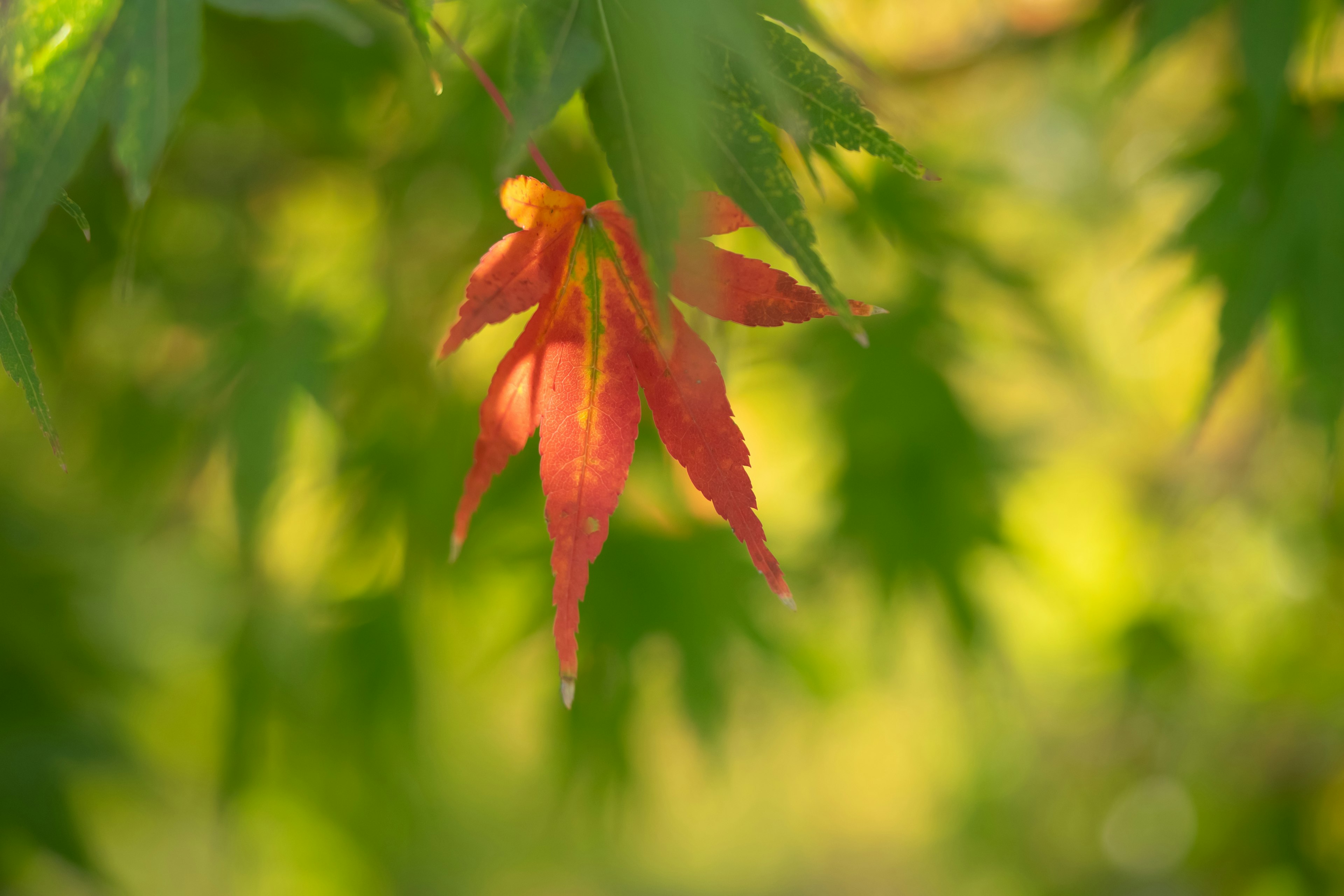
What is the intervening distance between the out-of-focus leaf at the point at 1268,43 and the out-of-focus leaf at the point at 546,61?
19.2 inches

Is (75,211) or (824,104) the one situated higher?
(824,104)

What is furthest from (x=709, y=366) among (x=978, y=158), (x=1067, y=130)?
(x=1067, y=130)

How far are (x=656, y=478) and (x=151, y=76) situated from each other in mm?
614

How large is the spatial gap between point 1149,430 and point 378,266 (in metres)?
1.57

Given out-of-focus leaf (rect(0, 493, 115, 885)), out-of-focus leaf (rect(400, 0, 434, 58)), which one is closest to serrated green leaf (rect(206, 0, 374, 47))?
out-of-focus leaf (rect(400, 0, 434, 58))

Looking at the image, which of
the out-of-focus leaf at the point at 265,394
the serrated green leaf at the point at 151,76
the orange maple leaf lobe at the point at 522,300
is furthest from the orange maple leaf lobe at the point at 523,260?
the out-of-focus leaf at the point at 265,394

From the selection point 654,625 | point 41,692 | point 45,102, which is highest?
point 45,102

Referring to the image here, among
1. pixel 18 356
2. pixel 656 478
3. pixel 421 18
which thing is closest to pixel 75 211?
pixel 18 356

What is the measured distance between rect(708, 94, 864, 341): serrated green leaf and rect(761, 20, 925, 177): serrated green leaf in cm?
1

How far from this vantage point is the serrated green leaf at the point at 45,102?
0.26 m

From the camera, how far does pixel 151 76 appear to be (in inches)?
11.1

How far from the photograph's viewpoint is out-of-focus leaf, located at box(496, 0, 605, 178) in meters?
0.27

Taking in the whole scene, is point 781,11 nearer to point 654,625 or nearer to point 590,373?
point 590,373

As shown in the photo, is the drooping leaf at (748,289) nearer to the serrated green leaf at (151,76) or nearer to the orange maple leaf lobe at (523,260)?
the orange maple leaf lobe at (523,260)
